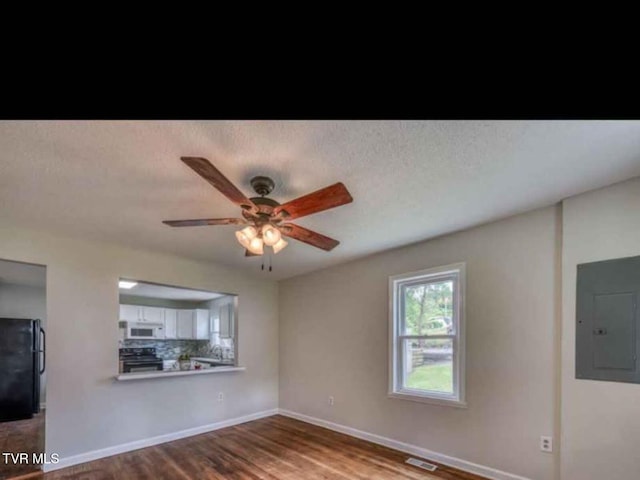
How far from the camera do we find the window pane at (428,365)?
12.0 feet

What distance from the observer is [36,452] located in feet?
12.1

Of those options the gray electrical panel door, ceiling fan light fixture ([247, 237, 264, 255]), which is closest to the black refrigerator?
ceiling fan light fixture ([247, 237, 264, 255])

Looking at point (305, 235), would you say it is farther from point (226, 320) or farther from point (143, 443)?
point (226, 320)

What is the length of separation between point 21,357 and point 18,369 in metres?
0.16

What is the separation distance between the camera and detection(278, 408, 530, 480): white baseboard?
313 centimetres

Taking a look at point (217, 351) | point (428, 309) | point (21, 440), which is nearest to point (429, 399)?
point (428, 309)

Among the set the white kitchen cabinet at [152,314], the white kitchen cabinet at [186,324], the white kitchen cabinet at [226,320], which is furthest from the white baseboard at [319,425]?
the white kitchen cabinet at [152,314]

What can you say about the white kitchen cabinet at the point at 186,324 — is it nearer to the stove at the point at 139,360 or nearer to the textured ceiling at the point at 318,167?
the stove at the point at 139,360

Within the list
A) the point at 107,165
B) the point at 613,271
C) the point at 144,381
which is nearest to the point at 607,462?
the point at 613,271

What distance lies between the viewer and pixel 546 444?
2871 millimetres
